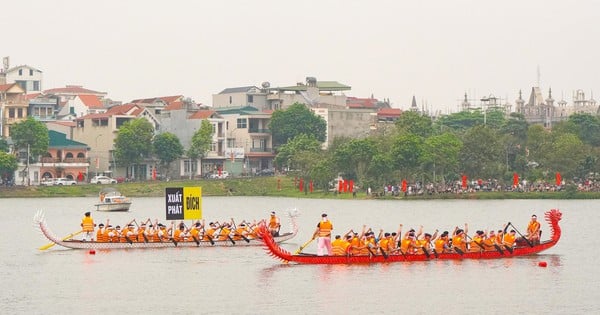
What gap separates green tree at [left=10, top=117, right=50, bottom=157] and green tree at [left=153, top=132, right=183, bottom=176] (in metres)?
10.5

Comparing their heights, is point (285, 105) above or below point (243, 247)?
above

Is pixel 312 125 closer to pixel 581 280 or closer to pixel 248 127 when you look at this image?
pixel 248 127

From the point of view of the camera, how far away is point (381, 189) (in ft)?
328

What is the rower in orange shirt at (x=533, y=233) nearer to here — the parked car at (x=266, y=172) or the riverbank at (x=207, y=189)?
the riverbank at (x=207, y=189)

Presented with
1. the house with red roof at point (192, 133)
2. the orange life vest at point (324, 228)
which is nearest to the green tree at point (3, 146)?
the house with red roof at point (192, 133)

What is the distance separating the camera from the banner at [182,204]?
168 feet

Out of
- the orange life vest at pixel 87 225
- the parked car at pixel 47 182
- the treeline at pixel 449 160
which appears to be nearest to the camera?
the orange life vest at pixel 87 225

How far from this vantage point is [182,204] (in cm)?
5141

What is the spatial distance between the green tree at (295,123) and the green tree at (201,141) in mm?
9334

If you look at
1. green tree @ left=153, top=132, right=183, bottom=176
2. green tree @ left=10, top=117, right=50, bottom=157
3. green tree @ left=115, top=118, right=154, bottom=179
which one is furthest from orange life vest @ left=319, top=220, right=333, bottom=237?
green tree @ left=153, top=132, right=183, bottom=176

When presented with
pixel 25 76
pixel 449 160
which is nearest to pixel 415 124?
pixel 449 160

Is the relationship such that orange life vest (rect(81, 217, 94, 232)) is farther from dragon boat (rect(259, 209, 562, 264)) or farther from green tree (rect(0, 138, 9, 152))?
green tree (rect(0, 138, 9, 152))

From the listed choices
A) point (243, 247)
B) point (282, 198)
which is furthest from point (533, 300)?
point (282, 198)

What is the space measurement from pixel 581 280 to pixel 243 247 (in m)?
15.7
